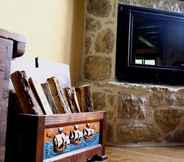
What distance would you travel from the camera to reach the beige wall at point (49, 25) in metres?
1.97

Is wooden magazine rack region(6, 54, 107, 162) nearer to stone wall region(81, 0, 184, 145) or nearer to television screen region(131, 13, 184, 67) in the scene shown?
stone wall region(81, 0, 184, 145)

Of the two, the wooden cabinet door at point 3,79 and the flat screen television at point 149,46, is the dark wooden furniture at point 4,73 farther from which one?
the flat screen television at point 149,46

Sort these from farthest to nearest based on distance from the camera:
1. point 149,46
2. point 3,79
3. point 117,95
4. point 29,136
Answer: point 149,46, point 117,95, point 29,136, point 3,79

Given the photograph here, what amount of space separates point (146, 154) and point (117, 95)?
1.96 feet

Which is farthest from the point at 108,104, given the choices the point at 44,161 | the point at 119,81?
the point at 44,161

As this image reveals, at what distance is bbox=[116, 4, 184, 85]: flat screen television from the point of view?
2.76 m

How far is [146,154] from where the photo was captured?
7.50ft

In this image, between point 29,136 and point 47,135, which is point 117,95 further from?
point 29,136

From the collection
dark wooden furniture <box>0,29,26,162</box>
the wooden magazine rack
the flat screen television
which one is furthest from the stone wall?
dark wooden furniture <box>0,29,26,162</box>

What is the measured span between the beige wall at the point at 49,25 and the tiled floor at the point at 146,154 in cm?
76

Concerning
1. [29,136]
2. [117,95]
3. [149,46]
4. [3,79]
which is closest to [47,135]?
[29,136]

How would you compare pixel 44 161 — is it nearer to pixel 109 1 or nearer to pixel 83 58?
pixel 83 58

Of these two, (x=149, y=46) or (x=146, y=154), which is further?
(x=149, y=46)

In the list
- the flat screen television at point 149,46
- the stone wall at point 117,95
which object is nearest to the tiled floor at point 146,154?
the stone wall at point 117,95
